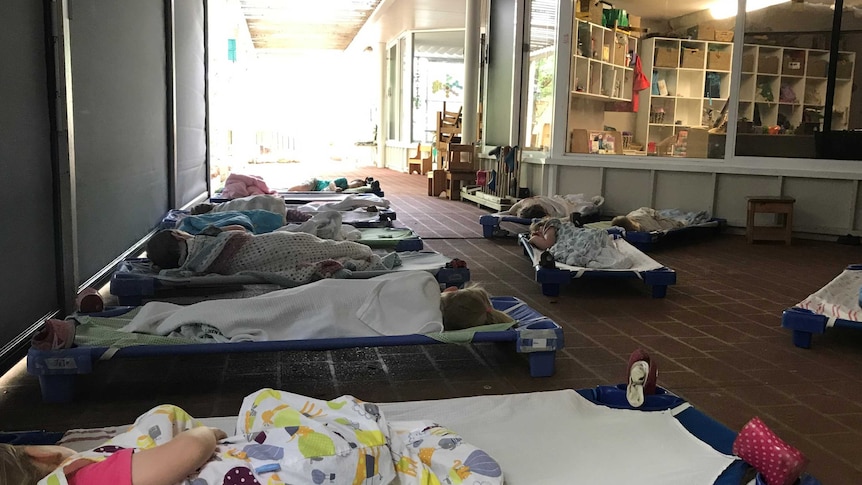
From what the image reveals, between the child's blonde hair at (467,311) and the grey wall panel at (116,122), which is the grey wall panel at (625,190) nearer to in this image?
the grey wall panel at (116,122)

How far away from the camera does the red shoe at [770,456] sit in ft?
6.10

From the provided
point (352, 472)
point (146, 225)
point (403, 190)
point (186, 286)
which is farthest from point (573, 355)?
point (403, 190)

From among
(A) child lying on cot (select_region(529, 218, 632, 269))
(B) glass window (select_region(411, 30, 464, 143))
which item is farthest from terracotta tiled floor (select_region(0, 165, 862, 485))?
(B) glass window (select_region(411, 30, 464, 143))

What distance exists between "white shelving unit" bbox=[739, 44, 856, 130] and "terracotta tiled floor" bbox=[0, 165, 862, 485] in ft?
10.7

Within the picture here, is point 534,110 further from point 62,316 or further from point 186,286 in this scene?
point 62,316

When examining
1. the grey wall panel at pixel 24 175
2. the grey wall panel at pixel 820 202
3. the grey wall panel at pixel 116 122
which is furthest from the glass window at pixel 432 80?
the grey wall panel at pixel 24 175

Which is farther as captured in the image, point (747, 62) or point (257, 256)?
point (747, 62)

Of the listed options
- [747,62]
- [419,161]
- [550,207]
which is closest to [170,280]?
[550,207]

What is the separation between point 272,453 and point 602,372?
175 centimetres

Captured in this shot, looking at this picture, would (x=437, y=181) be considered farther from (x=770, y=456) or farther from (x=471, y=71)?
(x=770, y=456)

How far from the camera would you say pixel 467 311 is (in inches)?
117

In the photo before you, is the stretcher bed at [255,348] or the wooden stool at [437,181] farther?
the wooden stool at [437,181]

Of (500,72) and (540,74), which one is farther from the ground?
(500,72)

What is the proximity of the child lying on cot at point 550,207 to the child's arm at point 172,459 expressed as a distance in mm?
5344
